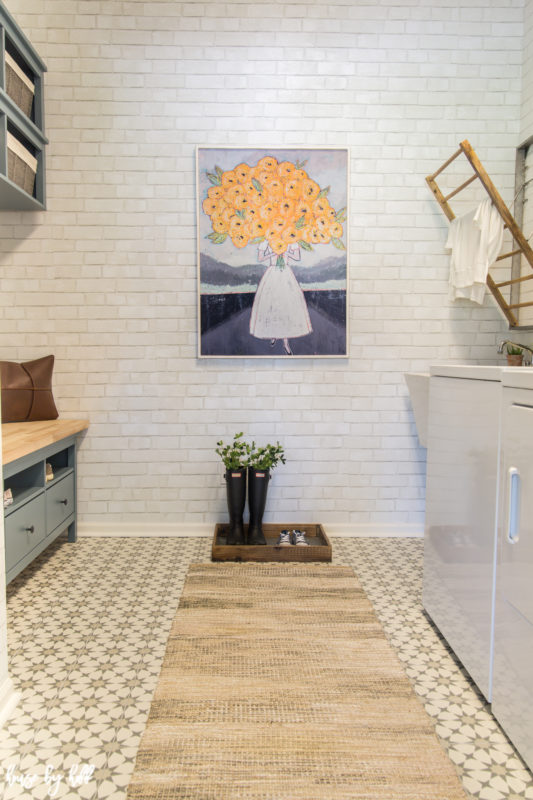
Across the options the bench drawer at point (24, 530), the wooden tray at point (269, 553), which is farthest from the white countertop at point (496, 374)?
the bench drawer at point (24, 530)

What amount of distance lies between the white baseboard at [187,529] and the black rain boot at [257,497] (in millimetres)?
380

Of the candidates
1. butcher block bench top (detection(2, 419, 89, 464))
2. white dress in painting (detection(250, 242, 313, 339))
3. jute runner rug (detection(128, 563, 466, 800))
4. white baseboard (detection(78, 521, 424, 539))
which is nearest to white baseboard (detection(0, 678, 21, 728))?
jute runner rug (detection(128, 563, 466, 800))

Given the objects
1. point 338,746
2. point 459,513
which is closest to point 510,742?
point 338,746

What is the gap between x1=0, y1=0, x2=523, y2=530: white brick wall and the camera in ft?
11.3

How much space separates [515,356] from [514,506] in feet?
5.86

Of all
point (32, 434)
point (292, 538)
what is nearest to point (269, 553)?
point (292, 538)

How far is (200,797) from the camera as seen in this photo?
4.58 ft

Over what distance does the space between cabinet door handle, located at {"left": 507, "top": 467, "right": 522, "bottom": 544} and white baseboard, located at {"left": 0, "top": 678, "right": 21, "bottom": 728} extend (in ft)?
5.23

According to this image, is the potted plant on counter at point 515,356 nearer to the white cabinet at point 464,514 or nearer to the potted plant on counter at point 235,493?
the white cabinet at point 464,514

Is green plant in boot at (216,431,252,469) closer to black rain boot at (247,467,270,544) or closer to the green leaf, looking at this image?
black rain boot at (247,467,270,544)

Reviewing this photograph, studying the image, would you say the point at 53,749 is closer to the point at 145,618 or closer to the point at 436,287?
the point at 145,618

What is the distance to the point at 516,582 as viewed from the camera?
5.22 ft

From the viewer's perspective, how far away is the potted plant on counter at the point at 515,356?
10.4 feet

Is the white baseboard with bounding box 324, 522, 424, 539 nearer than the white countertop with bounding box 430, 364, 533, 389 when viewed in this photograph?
No
